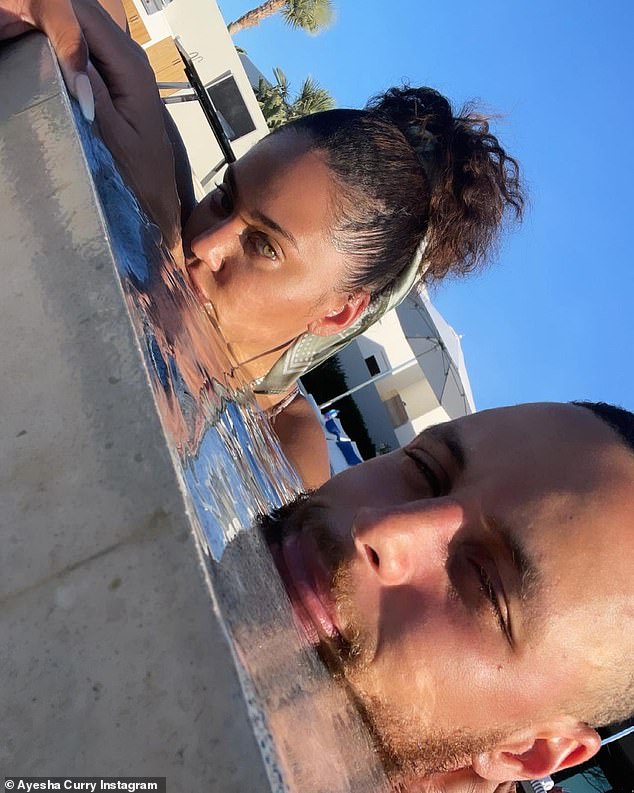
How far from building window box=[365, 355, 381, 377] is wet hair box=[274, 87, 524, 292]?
9761 mm

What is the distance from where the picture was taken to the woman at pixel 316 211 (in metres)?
1.62

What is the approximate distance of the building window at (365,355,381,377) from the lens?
40.6 ft

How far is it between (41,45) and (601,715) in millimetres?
1927

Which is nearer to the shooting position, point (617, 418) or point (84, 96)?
point (84, 96)

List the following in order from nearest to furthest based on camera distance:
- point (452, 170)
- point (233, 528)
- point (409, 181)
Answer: point (233, 528)
point (409, 181)
point (452, 170)

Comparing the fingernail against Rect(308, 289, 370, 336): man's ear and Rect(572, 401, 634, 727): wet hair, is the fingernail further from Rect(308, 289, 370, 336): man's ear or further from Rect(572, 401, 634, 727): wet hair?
Rect(572, 401, 634, 727): wet hair

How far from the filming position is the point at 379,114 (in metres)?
2.24

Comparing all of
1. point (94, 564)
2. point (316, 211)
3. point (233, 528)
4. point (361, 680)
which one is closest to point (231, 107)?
point (316, 211)

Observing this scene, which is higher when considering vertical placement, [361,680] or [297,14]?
[297,14]

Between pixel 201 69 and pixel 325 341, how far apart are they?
6.94m

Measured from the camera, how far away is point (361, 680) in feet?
3.91

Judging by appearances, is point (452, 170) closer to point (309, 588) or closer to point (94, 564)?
point (309, 588)

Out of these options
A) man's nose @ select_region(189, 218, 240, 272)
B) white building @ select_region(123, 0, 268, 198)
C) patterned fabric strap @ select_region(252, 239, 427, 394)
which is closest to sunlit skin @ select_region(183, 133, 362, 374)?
man's nose @ select_region(189, 218, 240, 272)

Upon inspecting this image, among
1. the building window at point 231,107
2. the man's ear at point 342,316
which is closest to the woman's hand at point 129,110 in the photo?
the man's ear at point 342,316
